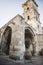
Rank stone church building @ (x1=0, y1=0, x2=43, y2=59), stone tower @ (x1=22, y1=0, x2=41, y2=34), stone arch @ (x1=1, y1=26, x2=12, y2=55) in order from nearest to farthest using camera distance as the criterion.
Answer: stone church building @ (x1=0, y1=0, x2=43, y2=59) < stone arch @ (x1=1, y1=26, x2=12, y2=55) < stone tower @ (x1=22, y1=0, x2=41, y2=34)

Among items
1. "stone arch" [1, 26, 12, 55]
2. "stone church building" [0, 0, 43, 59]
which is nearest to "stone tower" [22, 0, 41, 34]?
"stone church building" [0, 0, 43, 59]

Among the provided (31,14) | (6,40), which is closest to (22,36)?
(6,40)

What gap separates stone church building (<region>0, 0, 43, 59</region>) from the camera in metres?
3.96

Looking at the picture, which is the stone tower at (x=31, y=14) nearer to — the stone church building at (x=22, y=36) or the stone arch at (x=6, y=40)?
the stone church building at (x=22, y=36)

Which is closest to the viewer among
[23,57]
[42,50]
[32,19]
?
[23,57]

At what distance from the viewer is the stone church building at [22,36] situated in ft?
13.0

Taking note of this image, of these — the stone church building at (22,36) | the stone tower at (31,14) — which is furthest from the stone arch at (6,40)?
the stone tower at (31,14)

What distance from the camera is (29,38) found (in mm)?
6172

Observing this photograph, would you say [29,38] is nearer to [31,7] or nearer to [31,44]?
[31,44]

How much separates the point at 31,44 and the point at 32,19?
2.17 metres

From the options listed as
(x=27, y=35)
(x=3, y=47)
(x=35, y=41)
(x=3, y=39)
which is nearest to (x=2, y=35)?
(x=3, y=39)

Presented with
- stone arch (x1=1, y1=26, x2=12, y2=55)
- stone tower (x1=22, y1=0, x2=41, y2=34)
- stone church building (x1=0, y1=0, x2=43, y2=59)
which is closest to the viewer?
stone church building (x1=0, y1=0, x2=43, y2=59)

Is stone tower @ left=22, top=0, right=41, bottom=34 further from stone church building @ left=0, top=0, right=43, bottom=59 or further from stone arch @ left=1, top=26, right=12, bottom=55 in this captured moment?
stone arch @ left=1, top=26, right=12, bottom=55

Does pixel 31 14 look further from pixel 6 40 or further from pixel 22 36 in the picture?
pixel 22 36
